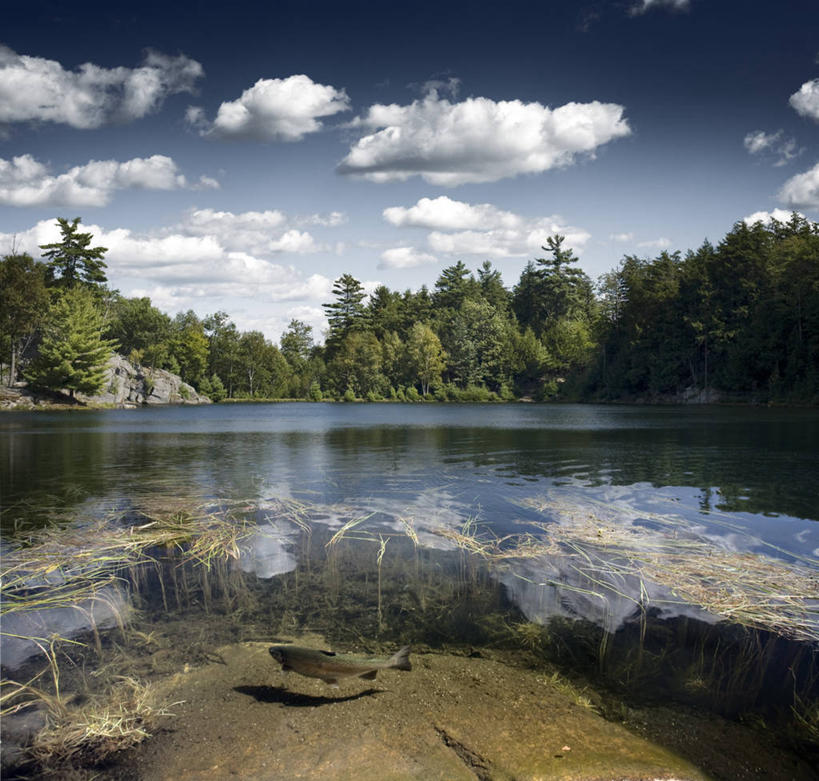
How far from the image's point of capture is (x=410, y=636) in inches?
205

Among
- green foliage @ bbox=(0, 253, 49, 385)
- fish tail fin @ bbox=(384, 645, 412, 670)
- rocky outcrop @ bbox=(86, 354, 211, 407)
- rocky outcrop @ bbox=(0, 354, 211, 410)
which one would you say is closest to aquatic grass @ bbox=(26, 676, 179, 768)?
fish tail fin @ bbox=(384, 645, 412, 670)

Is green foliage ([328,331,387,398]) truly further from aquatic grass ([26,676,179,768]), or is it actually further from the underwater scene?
aquatic grass ([26,676,179,768])

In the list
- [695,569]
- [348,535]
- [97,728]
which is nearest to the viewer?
[97,728]

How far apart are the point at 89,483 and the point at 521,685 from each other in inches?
519

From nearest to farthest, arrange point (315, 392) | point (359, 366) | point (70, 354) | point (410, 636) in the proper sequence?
point (410, 636) → point (70, 354) → point (359, 366) → point (315, 392)

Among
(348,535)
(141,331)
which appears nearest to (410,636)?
(348,535)

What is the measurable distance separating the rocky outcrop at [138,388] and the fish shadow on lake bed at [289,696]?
67.8 metres

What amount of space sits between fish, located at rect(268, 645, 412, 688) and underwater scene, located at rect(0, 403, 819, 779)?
16 millimetres

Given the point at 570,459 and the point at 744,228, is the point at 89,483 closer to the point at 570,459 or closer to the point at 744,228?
the point at 570,459

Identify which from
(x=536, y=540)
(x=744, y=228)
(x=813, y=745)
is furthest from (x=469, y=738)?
(x=744, y=228)

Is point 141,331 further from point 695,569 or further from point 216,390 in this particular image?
point 695,569

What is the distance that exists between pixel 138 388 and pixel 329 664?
262 ft

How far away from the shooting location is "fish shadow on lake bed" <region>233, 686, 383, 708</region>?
13.2 ft

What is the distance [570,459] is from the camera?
62.0 ft
